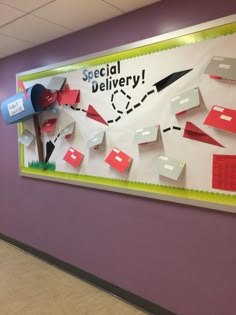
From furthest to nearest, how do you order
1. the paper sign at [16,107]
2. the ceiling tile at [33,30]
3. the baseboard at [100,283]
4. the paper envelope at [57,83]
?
the paper sign at [16,107], the paper envelope at [57,83], the ceiling tile at [33,30], the baseboard at [100,283]

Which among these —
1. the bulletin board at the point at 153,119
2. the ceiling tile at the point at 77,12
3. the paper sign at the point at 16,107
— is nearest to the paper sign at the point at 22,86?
the paper sign at the point at 16,107

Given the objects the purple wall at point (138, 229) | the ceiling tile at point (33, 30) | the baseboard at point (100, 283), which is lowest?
the baseboard at point (100, 283)

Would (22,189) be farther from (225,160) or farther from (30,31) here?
(225,160)

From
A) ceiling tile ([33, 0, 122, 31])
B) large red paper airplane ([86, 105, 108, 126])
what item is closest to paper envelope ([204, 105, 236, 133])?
large red paper airplane ([86, 105, 108, 126])

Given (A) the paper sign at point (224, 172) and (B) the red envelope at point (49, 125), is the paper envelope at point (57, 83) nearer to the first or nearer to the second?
(B) the red envelope at point (49, 125)

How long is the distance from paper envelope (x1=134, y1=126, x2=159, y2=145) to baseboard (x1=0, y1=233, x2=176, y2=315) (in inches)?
48.9

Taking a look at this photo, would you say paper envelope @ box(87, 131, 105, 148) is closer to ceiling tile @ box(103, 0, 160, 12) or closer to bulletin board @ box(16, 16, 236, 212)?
bulletin board @ box(16, 16, 236, 212)

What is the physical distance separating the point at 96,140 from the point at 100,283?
1.27 m

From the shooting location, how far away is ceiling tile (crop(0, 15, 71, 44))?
2.37 m

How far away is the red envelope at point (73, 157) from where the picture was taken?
2.58 meters

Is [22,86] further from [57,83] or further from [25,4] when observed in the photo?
[25,4]

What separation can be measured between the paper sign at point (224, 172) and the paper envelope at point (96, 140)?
0.97m

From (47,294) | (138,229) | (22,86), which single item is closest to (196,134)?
(138,229)

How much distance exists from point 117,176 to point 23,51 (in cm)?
189
